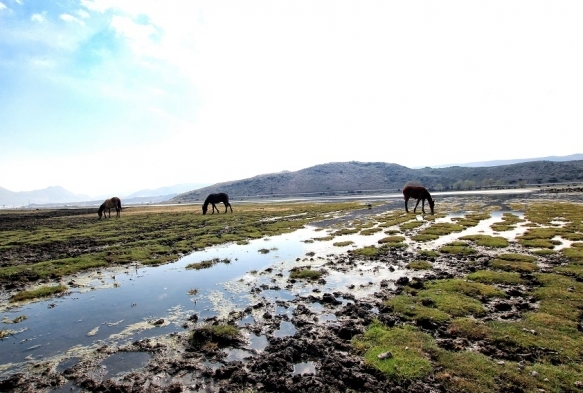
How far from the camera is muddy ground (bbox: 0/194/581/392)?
777cm

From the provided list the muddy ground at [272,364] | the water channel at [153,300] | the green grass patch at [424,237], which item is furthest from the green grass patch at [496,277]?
the green grass patch at [424,237]

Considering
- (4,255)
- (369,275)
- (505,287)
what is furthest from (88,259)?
(505,287)

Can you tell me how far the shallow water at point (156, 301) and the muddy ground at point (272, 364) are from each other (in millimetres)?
497

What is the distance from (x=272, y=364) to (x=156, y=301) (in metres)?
8.09

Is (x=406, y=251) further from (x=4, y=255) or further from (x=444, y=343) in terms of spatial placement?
(x=4, y=255)

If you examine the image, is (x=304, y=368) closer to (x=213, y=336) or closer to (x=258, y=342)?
(x=258, y=342)

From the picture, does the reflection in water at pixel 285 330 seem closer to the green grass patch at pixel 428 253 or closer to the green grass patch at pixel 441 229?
the green grass patch at pixel 428 253

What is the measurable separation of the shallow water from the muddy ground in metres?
0.50

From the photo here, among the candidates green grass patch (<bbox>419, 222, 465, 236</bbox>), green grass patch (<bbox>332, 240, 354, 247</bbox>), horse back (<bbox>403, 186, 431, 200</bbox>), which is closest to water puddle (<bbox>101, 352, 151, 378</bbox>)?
green grass patch (<bbox>332, 240, 354, 247</bbox>)

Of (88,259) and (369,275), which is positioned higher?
(88,259)

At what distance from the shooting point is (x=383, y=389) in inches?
293

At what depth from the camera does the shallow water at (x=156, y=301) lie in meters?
10.4

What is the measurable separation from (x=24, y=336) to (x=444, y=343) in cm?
1478

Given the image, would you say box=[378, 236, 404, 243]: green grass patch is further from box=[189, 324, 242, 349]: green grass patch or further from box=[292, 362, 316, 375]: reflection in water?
box=[292, 362, 316, 375]: reflection in water
